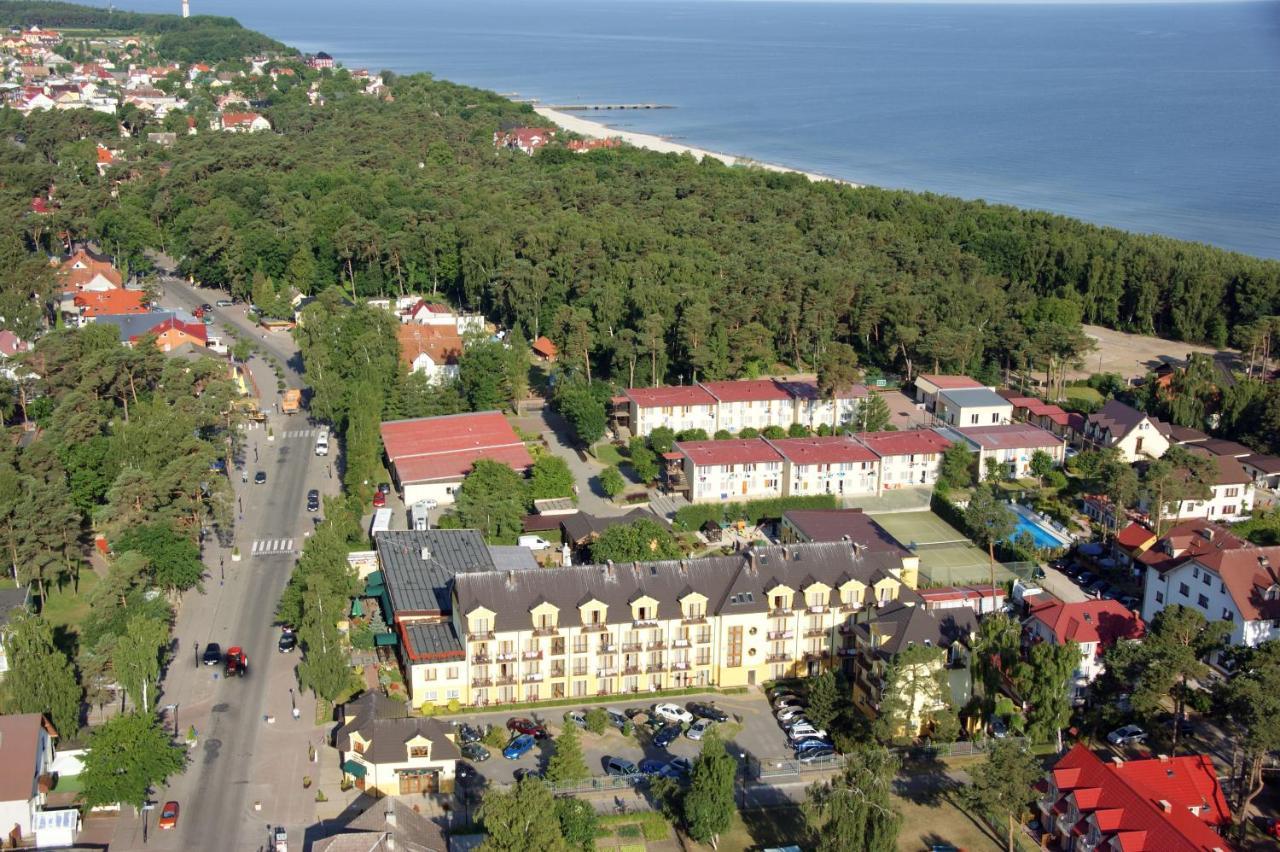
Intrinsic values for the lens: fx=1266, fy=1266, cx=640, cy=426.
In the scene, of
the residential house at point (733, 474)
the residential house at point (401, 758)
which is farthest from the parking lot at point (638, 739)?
the residential house at point (733, 474)

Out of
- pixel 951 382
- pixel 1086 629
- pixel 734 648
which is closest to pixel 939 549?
pixel 1086 629

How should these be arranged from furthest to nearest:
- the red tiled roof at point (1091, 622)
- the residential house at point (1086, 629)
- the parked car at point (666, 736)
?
1. the red tiled roof at point (1091, 622)
2. the residential house at point (1086, 629)
3. the parked car at point (666, 736)

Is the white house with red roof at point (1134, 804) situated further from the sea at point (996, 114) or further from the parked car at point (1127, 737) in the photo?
the sea at point (996, 114)

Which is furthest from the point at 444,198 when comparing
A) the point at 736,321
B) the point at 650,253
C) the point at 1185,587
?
the point at 1185,587

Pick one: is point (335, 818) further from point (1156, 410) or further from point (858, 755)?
point (1156, 410)

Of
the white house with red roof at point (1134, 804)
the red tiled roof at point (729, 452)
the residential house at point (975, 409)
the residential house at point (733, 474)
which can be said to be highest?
the residential house at point (975, 409)
